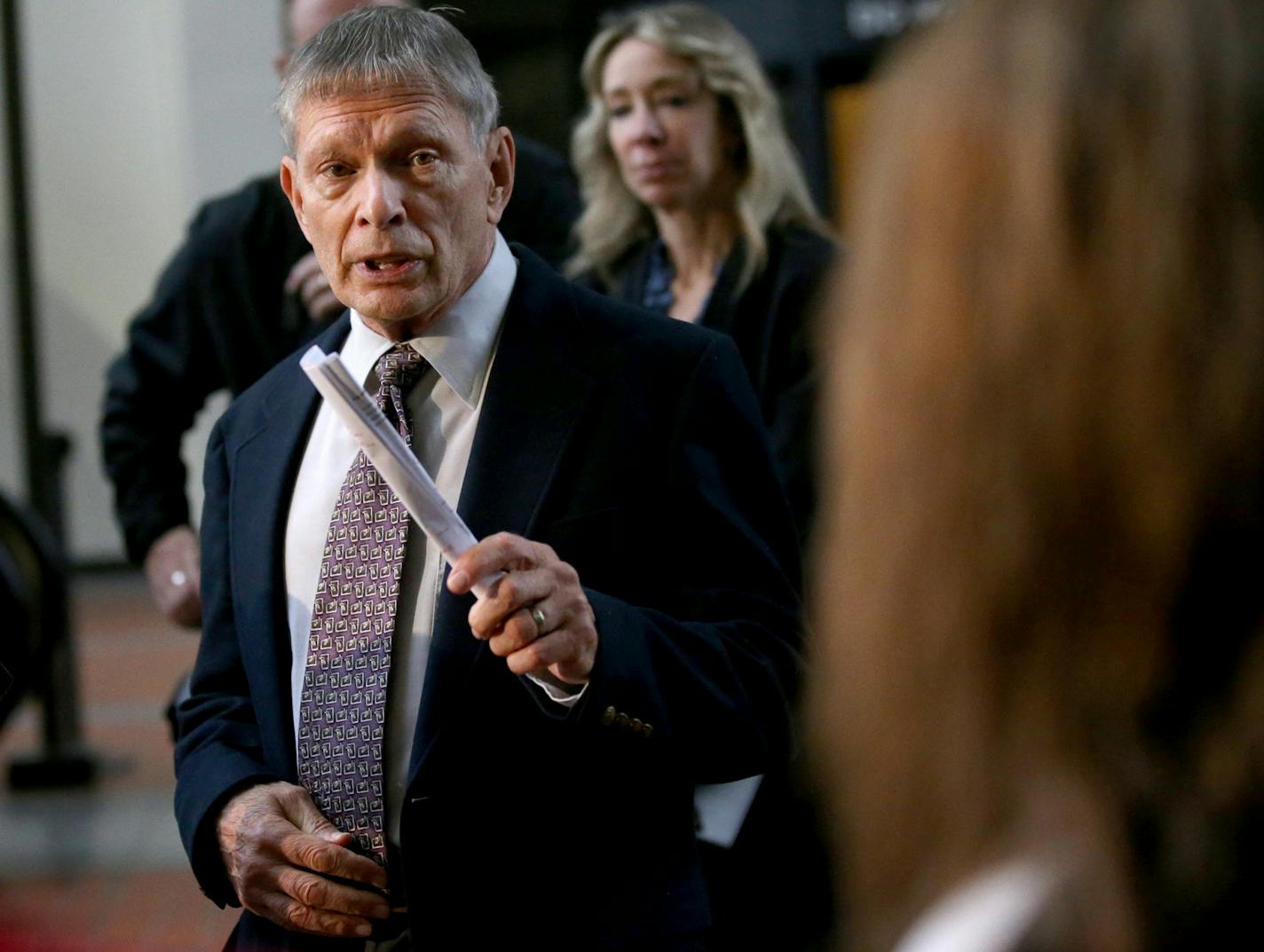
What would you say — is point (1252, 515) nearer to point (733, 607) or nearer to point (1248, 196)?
point (1248, 196)

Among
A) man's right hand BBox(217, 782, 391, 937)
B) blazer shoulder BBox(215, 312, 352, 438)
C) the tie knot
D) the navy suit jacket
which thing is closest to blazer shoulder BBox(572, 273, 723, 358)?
the navy suit jacket

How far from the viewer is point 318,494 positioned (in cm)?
221

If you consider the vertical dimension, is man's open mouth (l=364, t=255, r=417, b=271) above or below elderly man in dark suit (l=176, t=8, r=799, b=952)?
above

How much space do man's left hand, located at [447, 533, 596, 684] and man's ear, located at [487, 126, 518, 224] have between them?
64 cm

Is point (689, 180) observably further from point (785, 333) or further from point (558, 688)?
point (558, 688)

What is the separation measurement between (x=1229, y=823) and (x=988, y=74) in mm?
405

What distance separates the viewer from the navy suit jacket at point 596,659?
2002 millimetres

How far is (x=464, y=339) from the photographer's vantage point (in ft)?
7.15

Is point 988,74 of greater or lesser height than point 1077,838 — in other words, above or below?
above

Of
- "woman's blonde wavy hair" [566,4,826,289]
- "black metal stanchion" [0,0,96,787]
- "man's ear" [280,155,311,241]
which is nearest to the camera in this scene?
"man's ear" [280,155,311,241]

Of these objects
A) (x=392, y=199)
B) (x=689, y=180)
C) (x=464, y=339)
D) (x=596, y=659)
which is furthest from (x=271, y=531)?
(x=689, y=180)

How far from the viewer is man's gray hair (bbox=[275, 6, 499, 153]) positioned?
2.11 meters

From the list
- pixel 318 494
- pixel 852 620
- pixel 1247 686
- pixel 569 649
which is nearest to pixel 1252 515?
pixel 1247 686

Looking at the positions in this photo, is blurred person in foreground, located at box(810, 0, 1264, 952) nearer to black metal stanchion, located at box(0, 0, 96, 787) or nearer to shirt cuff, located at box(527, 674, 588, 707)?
shirt cuff, located at box(527, 674, 588, 707)
